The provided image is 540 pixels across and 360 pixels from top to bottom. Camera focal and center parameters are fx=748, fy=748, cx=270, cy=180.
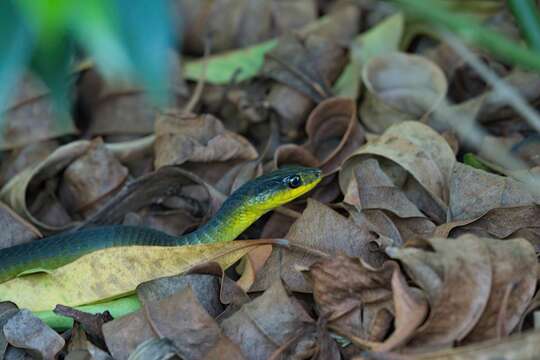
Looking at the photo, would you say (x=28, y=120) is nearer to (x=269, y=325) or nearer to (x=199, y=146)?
(x=199, y=146)

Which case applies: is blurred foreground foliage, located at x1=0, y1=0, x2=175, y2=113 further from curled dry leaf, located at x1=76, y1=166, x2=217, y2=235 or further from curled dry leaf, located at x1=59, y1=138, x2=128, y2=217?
curled dry leaf, located at x1=59, y1=138, x2=128, y2=217

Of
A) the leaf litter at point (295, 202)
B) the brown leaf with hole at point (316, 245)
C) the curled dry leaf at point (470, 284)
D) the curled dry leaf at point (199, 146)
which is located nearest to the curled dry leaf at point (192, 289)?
the leaf litter at point (295, 202)

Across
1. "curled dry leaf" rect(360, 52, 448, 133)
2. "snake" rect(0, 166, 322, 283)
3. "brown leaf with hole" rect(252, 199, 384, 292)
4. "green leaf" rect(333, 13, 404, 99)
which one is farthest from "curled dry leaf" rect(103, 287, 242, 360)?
"green leaf" rect(333, 13, 404, 99)

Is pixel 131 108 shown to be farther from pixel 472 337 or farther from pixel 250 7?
pixel 472 337

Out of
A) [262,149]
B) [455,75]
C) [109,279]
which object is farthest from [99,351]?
[455,75]

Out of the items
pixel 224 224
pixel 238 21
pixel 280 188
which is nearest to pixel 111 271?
pixel 224 224

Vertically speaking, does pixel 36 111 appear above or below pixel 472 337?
above
